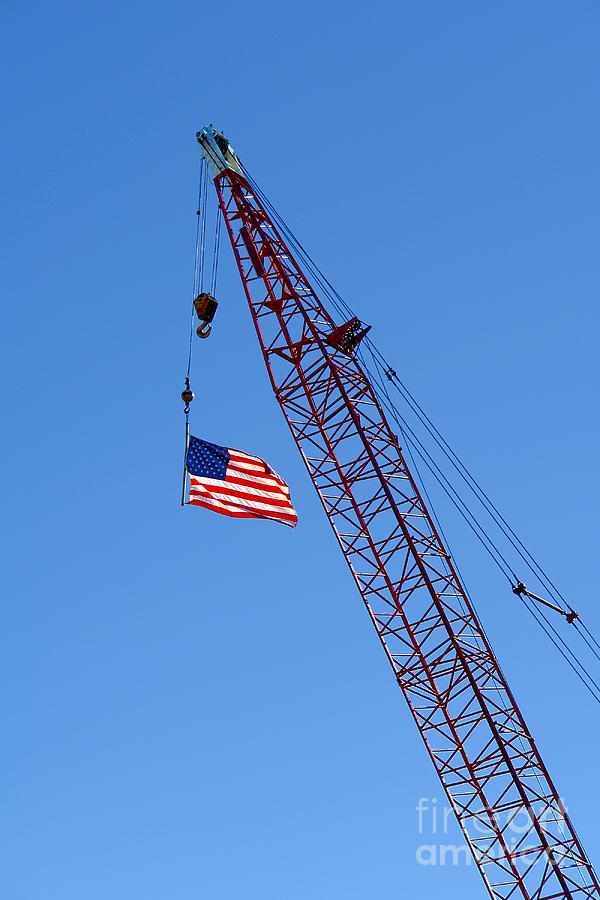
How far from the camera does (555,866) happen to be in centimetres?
3809

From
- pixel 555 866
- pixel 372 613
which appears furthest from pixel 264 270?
pixel 555 866

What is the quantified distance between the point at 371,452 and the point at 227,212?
1299 centimetres

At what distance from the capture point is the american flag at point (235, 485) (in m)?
39.6

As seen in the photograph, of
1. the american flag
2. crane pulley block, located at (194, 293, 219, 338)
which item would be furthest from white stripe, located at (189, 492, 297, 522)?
crane pulley block, located at (194, 293, 219, 338)

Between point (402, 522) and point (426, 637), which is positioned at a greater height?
point (402, 522)

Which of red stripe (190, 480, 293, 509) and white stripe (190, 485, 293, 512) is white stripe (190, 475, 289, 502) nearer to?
red stripe (190, 480, 293, 509)

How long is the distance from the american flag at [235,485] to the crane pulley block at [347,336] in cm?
590

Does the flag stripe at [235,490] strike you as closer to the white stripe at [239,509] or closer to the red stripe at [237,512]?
the white stripe at [239,509]

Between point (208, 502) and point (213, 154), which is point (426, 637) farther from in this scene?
point (213, 154)

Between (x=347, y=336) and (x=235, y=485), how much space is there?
8054mm

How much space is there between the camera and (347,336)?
4406 centimetres

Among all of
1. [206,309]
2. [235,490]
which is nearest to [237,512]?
[235,490]

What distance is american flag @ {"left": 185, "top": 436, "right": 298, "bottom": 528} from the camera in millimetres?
39625

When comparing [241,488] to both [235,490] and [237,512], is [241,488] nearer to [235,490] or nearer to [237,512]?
[235,490]
